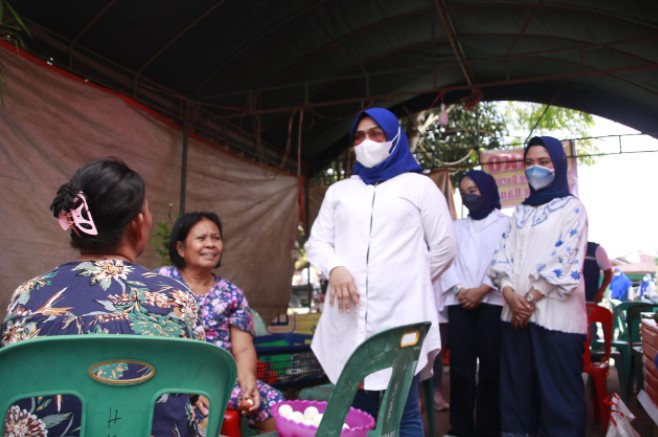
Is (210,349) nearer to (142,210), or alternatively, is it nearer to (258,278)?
(142,210)

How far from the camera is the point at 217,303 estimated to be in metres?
2.95

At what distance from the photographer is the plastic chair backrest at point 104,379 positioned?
1058 millimetres

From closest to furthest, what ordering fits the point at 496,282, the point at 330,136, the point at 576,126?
the point at 496,282, the point at 330,136, the point at 576,126

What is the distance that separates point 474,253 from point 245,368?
188 centimetres

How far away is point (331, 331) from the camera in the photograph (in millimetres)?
2551

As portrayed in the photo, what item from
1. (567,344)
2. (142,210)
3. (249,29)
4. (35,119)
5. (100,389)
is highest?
(249,29)

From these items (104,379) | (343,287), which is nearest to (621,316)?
(343,287)

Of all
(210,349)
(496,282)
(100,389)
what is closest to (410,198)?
(496,282)

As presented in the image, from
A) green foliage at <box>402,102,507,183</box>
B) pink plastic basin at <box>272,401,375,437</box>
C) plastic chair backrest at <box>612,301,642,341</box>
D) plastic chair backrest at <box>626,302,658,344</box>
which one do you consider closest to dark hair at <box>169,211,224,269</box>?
pink plastic basin at <box>272,401,375,437</box>

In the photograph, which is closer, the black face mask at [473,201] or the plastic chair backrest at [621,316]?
the black face mask at [473,201]

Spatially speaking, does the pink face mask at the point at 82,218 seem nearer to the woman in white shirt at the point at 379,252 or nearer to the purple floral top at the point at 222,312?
the woman in white shirt at the point at 379,252

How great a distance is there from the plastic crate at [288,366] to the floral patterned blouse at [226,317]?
0.38 meters

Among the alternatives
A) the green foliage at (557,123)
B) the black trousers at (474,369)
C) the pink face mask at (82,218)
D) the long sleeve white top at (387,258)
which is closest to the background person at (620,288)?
the green foliage at (557,123)

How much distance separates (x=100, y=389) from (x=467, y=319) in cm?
299
